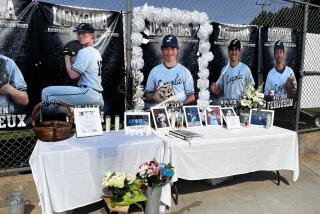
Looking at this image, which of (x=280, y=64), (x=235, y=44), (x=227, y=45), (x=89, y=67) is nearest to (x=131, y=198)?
(x=89, y=67)

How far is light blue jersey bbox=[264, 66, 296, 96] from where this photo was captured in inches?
237

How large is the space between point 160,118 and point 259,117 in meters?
1.52

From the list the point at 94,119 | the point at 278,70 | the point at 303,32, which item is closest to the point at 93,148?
the point at 94,119

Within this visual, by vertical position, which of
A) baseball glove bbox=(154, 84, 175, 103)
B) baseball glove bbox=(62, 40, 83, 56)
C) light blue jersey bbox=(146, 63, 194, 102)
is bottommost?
baseball glove bbox=(154, 84, 175, 103)

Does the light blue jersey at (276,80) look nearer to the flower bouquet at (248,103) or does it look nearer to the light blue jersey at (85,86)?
the flower bouquet at (248,103)

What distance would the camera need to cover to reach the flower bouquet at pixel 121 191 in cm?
332

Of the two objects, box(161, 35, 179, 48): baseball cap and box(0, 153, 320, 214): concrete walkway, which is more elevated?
box(161, 35, 179, 48): baseball cap

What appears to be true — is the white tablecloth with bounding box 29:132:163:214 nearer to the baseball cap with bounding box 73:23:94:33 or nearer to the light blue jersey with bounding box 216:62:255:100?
the baseball cap with bounding box 73:23:94:33

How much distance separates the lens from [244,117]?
498cm

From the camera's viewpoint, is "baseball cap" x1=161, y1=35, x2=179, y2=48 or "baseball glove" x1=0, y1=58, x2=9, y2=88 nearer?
"baseball glove" x1=0, y1=58, x2=9, y2=88

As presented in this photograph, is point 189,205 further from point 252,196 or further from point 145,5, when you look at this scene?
point 145,5

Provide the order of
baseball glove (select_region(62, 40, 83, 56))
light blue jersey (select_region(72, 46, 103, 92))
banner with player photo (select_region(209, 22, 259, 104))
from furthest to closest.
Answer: banner with player photo (select_region(209, 22, 259, 104)) → light blue jersey (select_region(72, 46, 103, 92)) → baseball glove (select_region(62, 40, 83, 56))

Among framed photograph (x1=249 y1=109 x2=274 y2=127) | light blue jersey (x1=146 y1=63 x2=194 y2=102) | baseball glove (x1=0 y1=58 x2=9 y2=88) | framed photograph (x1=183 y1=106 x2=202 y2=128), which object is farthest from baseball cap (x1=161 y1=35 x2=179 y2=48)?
baseball glove (x1=0 y1=58 x2=9 y2=88)

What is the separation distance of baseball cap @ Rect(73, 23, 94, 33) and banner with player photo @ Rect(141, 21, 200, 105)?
0.75m
